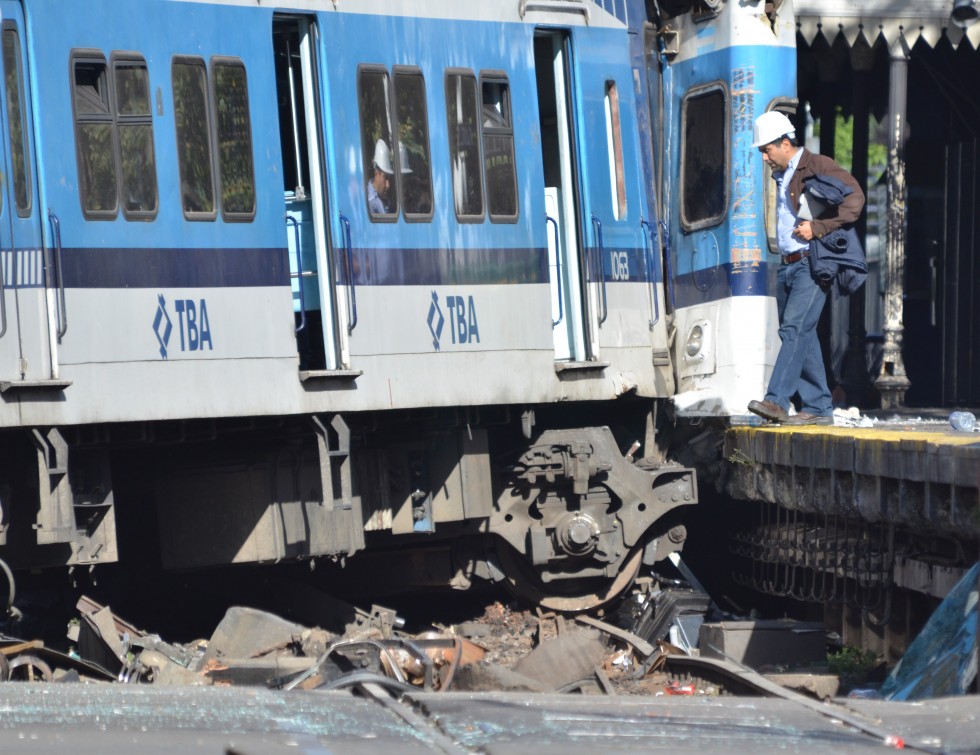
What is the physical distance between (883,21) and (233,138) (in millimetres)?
5257

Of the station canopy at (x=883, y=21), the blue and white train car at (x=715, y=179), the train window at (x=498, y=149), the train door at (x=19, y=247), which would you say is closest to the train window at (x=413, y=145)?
the train window at (x=498, y=149)

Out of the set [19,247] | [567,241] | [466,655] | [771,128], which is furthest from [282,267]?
[771,128]

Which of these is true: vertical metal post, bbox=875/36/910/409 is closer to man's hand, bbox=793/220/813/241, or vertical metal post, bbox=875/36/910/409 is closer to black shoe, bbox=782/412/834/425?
black shoe, bbox=782/412/834/425

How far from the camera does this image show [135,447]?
8.16 meters

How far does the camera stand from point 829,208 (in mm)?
8891

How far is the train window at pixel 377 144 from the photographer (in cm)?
854

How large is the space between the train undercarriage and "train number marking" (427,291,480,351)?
522 mm

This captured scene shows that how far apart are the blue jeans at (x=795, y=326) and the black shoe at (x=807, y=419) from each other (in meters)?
0.09

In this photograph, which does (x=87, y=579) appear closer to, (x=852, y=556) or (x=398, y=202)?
(x=398, y=202)

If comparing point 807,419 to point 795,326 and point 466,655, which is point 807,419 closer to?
point 795,326

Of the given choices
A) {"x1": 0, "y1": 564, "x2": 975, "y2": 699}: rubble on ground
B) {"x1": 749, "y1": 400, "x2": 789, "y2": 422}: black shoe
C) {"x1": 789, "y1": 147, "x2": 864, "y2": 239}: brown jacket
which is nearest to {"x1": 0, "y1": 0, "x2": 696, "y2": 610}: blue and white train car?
{"x1": 0, "y1": 564, "x2": 975, "y2": 699}: rubble on ground

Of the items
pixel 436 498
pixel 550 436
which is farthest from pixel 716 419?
pixel 436 498

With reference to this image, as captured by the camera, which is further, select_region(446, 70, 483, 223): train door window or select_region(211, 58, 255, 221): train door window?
select_region(446, 70, 483, 223): train door window

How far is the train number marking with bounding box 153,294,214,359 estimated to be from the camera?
7.70 meters
